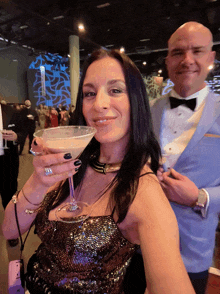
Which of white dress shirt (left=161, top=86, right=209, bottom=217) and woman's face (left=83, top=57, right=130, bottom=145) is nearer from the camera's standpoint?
woman's face (left=83, top=57, right=130, bottom=145)

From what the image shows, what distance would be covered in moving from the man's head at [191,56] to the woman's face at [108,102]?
0.52m

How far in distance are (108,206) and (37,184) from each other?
376 millimetres

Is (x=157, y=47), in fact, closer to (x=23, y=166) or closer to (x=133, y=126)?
(x=23, y=166)

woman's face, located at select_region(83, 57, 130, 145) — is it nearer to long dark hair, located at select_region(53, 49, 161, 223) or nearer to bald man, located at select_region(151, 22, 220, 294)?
long dark hair, located at select_region(53, 49, 161, 223)

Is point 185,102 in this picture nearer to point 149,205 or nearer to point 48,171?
point 149,205

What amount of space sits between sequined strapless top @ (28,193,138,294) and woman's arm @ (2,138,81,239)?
0.19 meters

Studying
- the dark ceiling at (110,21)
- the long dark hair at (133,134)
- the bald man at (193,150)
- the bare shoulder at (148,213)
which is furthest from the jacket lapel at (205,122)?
the dark ceiling at (110,21)

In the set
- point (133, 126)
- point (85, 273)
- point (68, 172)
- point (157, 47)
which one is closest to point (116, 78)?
point (133, 126)

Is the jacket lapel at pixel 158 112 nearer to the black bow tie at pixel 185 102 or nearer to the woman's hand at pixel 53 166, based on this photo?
the black bow tie at pixel 185 102

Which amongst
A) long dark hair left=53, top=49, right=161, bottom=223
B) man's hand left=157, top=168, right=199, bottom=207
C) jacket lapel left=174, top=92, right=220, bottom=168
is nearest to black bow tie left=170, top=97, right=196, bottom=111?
jacket lapel left=174, top=92, right=220, bottom=168

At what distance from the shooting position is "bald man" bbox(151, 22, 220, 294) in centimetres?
119

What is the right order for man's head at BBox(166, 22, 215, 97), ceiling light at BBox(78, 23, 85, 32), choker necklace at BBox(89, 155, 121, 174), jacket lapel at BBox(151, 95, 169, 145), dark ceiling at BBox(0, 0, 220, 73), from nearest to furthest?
choker necklace at BBox(89, 155, 121, 174), man's head at BBox(166, 22, 215, 97), jacket lapel at BBox(151, 95, 169, 145), dark ceiling at BBox(0, 0, 220, 73), ceiling light at BBox(78, 23, 85, 32)

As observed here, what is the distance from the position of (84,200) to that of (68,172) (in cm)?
29

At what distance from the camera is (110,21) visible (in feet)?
21.2
